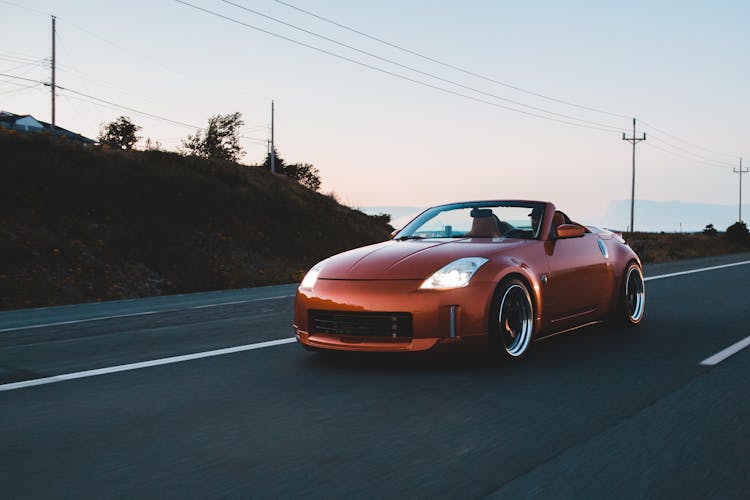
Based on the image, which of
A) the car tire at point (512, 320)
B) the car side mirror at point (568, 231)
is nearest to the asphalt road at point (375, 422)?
the car tire at point (512, 320)

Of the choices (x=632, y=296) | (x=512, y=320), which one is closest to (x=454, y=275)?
(x=512, y=320)

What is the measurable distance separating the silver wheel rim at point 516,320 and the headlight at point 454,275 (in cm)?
36

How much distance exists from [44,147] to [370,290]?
2341 centimetres

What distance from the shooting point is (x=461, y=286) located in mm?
5867

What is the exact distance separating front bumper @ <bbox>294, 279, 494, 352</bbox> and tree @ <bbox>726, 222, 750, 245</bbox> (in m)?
48.5

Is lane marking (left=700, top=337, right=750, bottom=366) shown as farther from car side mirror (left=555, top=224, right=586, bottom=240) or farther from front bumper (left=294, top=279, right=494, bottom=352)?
front bumper (left=294, top=279, right=494, bottom=352)

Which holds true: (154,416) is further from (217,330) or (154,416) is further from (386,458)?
(217,330)

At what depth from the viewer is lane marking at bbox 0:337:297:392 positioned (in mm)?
5610

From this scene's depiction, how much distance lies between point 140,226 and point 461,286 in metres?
19.0

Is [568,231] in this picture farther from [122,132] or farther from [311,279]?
[122,132]

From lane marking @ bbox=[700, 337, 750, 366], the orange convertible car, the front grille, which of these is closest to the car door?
the orange convertible car

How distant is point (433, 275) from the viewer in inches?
232

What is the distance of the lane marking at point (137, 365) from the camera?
5610mm

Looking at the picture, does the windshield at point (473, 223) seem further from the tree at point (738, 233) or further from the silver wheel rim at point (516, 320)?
the tree at point (738, 233)
